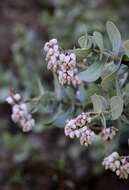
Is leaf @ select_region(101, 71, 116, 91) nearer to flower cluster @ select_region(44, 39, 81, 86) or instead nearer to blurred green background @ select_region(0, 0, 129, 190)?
flower cluster @ select_region(44, 39, 81, 86)

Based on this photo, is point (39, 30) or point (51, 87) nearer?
point (51, 87)

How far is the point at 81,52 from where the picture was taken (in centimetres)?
79

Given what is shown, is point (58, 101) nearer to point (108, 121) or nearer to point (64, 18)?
point (108, 121)

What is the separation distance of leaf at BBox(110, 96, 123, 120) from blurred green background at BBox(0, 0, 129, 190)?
1.58 feet

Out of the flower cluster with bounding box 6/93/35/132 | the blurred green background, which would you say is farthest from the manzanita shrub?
the blurred green background

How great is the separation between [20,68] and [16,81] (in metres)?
0.09

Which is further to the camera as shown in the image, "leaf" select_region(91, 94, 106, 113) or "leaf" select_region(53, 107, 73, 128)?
"leaf" select_region(53, 107, 73, 128)

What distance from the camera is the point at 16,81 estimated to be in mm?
1575

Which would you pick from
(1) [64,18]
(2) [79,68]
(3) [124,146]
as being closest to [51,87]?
(1) [64,18]

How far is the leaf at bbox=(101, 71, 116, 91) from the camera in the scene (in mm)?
790

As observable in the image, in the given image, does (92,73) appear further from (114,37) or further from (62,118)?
(62,118)

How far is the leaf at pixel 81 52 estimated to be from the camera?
31.1 inches

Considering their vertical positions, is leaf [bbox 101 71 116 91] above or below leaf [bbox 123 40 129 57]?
below

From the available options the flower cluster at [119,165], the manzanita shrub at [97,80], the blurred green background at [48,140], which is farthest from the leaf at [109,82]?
the blurred green background at [48,140]
